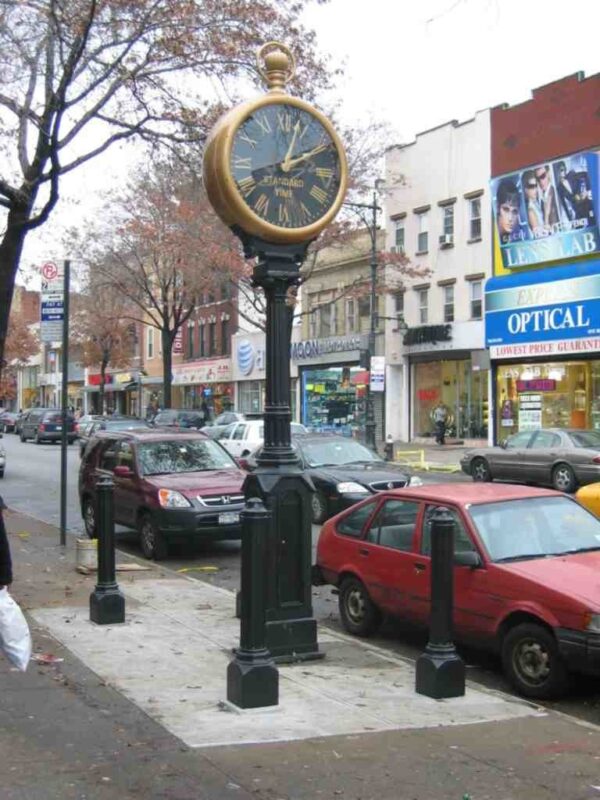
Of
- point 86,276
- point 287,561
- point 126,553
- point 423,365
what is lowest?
point 126,553

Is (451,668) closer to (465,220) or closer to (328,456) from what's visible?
(328,456)

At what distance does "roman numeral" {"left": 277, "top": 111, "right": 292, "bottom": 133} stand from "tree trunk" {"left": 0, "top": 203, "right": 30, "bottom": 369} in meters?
8.81

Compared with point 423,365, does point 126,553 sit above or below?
below

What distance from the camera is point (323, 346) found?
44.2 m

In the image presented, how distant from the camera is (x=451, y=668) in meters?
6.30

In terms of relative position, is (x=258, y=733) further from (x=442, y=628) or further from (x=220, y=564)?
(x=220, y=564)

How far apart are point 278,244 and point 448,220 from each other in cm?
3129

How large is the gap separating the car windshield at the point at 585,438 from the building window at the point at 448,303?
15.1m

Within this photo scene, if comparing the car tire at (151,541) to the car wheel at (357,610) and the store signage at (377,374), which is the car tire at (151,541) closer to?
the car wheel at (357,610)

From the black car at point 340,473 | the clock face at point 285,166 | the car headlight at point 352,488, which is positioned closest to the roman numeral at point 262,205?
the clock face at point 285,166

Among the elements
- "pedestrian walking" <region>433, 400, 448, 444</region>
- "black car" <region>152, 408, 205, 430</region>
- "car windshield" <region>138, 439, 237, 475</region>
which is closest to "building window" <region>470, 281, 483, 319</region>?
"pedestrian walking" <region>433, 400, 448, 444</region>

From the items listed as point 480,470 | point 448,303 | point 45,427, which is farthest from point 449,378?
point 45,427

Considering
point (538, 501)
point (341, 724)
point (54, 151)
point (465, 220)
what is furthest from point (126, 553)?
point (465, 220)

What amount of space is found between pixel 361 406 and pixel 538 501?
108ft
